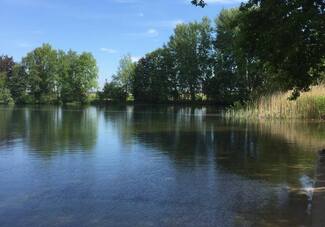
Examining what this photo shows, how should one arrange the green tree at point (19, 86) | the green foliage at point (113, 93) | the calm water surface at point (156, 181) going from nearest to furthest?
the calm water surface at point (156, 181) < the green foliage at point (113, 93) < the green tree at point (19, 86)

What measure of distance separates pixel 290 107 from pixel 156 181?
87.9 ft

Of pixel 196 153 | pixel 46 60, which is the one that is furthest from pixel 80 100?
pixel 196 153

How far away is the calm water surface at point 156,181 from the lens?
940cm

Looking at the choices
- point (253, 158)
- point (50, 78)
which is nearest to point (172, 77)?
point (50, 78)

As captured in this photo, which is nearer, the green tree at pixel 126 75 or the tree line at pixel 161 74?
the tree line at pixel 161 74

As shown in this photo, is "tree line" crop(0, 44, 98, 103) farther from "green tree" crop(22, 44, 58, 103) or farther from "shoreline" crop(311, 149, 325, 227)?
"shoreline" crop(311, 149, 325, 227)

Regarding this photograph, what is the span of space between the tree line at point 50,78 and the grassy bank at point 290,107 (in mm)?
61023

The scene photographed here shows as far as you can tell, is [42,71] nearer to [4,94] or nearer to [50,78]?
[50,78]

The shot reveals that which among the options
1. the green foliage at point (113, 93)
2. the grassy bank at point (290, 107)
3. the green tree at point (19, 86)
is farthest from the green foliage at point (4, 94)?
the grassy bank at point (290, 107)

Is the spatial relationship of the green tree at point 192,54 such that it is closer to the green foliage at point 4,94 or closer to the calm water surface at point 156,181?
the green foliage at point 4,94

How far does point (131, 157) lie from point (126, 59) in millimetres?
86653

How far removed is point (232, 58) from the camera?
248ft

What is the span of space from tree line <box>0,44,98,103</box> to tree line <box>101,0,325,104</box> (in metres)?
5.05

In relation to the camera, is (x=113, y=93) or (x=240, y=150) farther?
(x=113, y=93)
